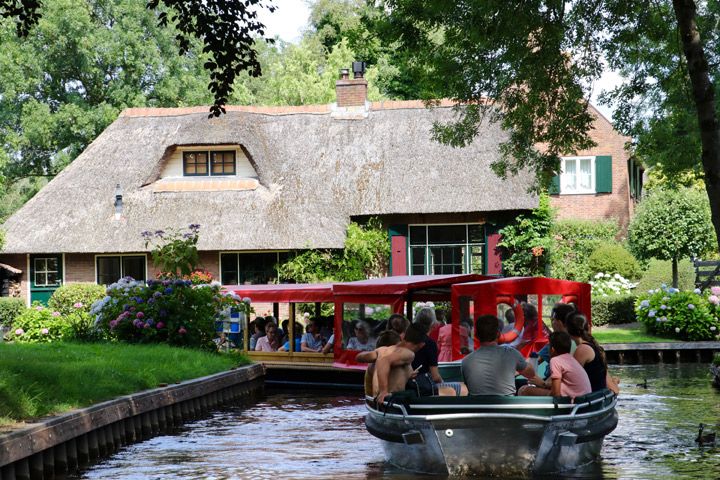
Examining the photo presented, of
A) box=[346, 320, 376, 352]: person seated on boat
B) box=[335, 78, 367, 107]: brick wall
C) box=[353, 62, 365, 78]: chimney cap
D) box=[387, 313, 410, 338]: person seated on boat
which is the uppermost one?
box=[353, 62, 365, 78]: chimney cap

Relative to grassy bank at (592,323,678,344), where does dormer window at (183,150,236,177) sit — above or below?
above

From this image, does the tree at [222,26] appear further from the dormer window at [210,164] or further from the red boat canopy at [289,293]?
the dormer window at [210,164]

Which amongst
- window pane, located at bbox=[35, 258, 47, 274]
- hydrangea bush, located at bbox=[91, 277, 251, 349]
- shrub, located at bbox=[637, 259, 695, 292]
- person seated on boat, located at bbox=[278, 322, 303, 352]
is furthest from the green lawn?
window pane, located at bbox=[35, 258, 47, 274]

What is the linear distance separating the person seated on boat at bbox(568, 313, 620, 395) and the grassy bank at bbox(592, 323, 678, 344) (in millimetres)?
13849

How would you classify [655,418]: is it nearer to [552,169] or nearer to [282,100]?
[552,169]

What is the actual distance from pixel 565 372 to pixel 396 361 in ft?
5.52

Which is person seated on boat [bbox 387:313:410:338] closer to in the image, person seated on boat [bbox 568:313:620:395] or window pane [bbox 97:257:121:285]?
person seated on boat [bbox 568:313:620:395]

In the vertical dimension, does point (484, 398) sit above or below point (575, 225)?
below

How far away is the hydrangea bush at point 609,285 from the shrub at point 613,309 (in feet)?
5.42

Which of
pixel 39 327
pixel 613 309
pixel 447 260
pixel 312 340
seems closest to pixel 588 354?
pixel 312 340

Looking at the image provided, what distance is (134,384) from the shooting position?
14.5m

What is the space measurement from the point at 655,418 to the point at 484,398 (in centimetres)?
625

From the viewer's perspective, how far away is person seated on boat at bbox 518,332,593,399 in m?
10.6

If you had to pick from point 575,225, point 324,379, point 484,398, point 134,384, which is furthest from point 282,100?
point 484,398
